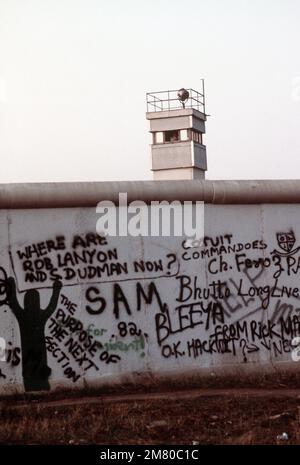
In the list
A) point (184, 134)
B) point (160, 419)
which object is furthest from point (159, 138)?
point (160, 419)

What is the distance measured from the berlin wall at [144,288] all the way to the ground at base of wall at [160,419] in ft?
2.22

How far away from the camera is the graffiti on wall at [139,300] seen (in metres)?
11.3

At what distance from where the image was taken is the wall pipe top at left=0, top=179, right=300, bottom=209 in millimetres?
11305

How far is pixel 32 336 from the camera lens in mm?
11336

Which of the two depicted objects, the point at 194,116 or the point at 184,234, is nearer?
the point at 184,234

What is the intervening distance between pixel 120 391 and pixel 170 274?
177 centimetres

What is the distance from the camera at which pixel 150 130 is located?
46344 millimetres

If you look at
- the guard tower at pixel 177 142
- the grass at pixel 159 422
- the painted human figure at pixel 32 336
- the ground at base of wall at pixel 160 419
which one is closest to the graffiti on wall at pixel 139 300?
the painted human figure at pixel 32 336

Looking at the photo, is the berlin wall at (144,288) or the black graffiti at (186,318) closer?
the berlin wall at (144,288)

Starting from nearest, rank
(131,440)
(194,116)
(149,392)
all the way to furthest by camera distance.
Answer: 1. (131,440)
2. (149,392)
3. (194,116)

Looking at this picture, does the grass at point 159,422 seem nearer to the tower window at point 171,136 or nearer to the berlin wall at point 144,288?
the berlin wall at point 144,288

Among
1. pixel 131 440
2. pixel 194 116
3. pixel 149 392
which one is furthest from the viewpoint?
pixel 194 116

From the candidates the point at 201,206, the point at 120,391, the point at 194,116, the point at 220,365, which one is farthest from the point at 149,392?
the point at 194,116

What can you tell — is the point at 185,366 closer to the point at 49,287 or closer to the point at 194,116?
the point at 49,287
